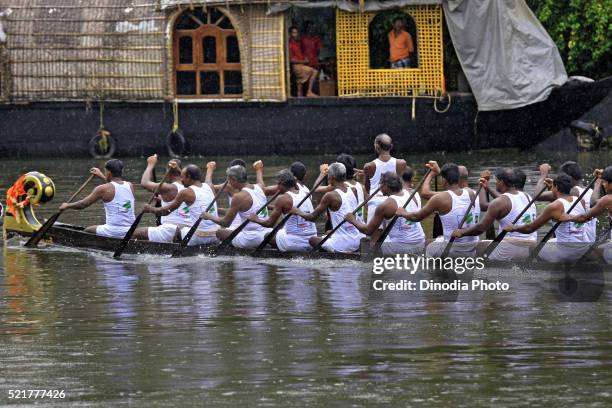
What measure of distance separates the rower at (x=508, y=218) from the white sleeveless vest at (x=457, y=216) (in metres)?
0.18

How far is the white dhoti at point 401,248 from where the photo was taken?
1819cm

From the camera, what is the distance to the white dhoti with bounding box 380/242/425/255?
716 inches

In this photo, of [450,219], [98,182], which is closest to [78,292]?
[450,219]

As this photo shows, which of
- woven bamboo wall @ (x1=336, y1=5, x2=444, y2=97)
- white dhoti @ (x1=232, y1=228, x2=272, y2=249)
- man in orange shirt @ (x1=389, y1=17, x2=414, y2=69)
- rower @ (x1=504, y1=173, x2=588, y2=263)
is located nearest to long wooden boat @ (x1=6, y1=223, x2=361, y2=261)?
white dhoti @ (x1=232, y1=228, x2=272, y2=249)

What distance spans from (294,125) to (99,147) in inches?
150

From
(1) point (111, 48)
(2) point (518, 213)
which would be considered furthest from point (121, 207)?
(1) point (111, 48)

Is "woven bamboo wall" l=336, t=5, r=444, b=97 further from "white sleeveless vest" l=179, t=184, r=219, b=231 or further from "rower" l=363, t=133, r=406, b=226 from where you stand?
"white sleeveless vest" l=179, t=184, r=219, b=231

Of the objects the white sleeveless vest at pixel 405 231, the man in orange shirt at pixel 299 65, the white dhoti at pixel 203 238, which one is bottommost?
the white dhoti at pixel 203 238

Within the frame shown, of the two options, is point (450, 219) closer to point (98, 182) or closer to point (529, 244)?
point (529, 244)

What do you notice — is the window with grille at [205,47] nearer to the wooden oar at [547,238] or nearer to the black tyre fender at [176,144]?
the black tyre fender at [176,144]

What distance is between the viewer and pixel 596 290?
1647 cm

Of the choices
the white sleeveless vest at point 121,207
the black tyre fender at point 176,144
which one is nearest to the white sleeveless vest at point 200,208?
the white sleeveless vest at point 121,207

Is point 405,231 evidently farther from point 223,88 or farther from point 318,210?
point 223,88

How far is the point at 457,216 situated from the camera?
17.8 metres
